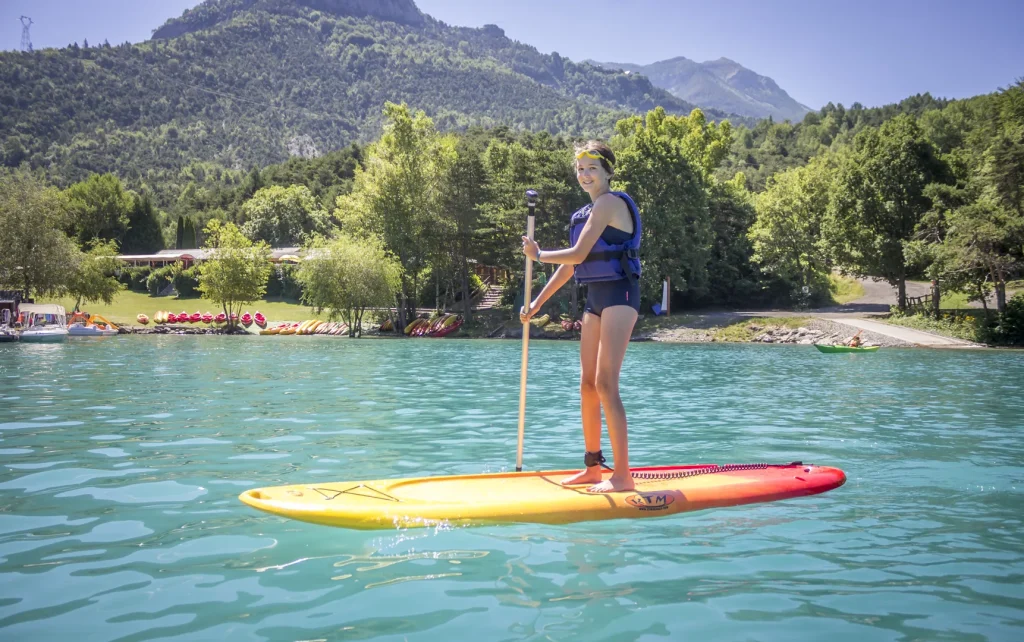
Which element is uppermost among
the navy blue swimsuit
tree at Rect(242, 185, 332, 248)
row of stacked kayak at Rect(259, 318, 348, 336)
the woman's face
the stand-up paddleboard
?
tree at Rect(242, 185, 332, 248)

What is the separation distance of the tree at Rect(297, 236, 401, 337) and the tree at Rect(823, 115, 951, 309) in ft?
107

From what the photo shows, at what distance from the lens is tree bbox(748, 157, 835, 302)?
58.5 m

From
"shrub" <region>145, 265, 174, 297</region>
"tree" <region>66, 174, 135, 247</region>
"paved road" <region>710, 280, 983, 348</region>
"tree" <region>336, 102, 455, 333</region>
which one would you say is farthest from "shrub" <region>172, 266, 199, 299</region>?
"paved road" <region>710, 280, 983, 348</region>

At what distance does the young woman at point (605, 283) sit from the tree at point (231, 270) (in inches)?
2228

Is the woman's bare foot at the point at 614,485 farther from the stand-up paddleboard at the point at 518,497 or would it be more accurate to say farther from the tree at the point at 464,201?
the tree at the point at 464,201

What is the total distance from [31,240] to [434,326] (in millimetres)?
29422

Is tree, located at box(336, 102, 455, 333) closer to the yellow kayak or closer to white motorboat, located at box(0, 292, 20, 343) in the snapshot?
white motorboat, located at box(0, 292, 20, 343)

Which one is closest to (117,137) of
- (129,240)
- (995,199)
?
(129,240)

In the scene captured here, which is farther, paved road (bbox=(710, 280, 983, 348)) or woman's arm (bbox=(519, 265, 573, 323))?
paved road (bbox=(710, 280, 983, 348))

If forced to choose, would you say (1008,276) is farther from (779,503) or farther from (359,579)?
(359,579)

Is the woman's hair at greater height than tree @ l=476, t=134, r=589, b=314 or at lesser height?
lesser

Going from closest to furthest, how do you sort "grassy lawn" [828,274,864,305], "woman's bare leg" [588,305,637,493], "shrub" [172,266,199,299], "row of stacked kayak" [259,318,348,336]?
1. "woman's bare leg" [588,305,637,493]
2. "row of stacked kayak" [259,318,348,336]
3. "grassy lawn" [828,274,864,305]
4. "shrub" [172,266,199,299]

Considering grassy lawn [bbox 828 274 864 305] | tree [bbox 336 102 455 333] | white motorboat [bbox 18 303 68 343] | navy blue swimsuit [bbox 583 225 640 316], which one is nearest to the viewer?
navy blue swimsuit [bbox 583 225 640 316]

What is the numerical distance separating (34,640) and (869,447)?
9.47m
